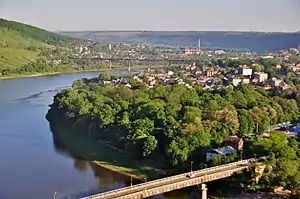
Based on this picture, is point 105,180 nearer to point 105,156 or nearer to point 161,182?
point 105,156

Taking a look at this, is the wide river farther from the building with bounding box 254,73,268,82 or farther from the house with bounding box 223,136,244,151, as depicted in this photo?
the building with bounding box 254,73,268,82

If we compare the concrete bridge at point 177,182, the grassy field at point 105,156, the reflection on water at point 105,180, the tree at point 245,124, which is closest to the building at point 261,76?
the tree at point 245,124

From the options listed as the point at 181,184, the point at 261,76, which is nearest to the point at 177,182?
the point at 181,184

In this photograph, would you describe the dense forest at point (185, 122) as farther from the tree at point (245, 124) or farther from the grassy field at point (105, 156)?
the grassy field at point (105, 156)

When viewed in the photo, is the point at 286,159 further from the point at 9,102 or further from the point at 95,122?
the point at 9,102

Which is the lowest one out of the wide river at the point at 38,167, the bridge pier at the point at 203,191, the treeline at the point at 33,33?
the wide river at the point at 38,167
